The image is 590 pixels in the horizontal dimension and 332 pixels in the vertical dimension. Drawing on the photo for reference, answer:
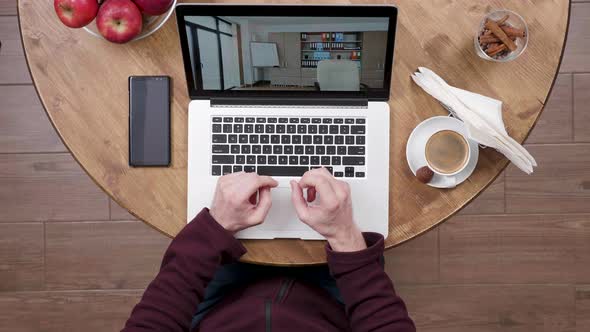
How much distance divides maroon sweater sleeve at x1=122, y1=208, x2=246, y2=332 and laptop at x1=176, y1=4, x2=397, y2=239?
46mm

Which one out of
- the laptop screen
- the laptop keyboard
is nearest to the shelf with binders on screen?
the laptop screen

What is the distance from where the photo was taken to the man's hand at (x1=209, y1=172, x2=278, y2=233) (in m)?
0.88

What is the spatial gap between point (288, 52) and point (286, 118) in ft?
0.39

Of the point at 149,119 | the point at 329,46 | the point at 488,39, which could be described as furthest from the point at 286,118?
the point at 488,39

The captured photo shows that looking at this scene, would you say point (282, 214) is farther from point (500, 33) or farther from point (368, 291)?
point (500, 33)

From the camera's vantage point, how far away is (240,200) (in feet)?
2.88

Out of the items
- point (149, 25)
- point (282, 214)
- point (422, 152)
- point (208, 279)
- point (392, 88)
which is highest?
point (149, 25)

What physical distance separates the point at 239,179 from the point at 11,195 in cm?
104

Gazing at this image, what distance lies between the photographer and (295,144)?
3.06 feet

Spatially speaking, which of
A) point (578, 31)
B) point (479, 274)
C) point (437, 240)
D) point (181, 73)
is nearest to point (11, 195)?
point (181, 73)

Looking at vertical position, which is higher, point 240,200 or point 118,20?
point 118,20

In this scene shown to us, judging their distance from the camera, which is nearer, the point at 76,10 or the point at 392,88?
the point at 76,10

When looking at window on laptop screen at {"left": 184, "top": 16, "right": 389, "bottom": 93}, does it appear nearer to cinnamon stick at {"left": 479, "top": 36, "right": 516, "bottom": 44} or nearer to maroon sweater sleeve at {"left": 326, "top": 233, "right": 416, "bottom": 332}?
cinnamon stick at {"left": 479, "top": 36, "right": 516, "bottom": 44}

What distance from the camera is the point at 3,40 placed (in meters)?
1.54
